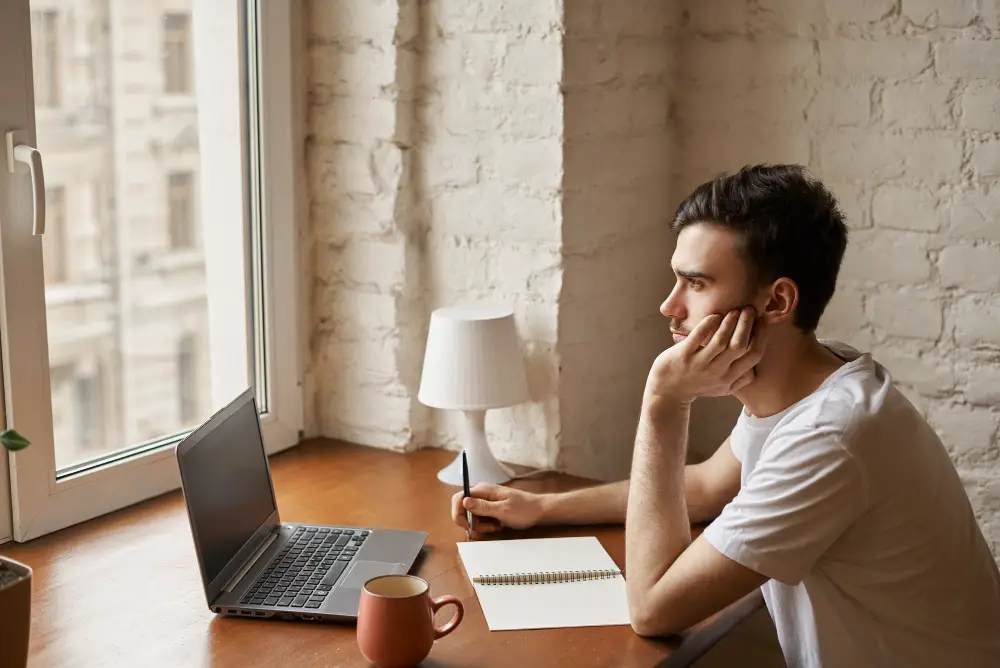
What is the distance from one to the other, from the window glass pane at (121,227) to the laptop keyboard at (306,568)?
451mm

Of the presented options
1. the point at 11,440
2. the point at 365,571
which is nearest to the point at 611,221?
the point at 365,571

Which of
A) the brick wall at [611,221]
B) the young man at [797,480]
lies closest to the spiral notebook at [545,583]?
the young man at [797,480]

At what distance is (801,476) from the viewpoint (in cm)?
140

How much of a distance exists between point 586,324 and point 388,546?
661 millimetres

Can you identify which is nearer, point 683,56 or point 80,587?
point 80,587

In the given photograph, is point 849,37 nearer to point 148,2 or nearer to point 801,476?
point 801,476

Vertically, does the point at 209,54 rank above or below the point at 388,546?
above

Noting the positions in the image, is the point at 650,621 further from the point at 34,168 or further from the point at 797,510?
the point at 34,168

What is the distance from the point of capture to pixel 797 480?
140 cm

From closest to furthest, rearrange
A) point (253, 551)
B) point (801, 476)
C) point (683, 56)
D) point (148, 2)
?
point (801, 476)
point (253, 551)
point (148, 2)
point (683, 56)

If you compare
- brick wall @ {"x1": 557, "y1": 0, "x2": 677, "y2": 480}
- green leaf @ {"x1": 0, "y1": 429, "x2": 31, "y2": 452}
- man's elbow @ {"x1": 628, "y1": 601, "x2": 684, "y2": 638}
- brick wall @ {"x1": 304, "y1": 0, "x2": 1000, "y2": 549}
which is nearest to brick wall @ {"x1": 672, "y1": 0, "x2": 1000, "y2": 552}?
brick wall @ {"x1": 304, "y1": 0, "x2": 1000, "y2": 549}

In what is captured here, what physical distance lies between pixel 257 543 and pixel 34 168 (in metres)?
0.66

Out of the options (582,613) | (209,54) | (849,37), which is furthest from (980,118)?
(209,54)

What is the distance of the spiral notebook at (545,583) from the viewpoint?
155 centimetres
